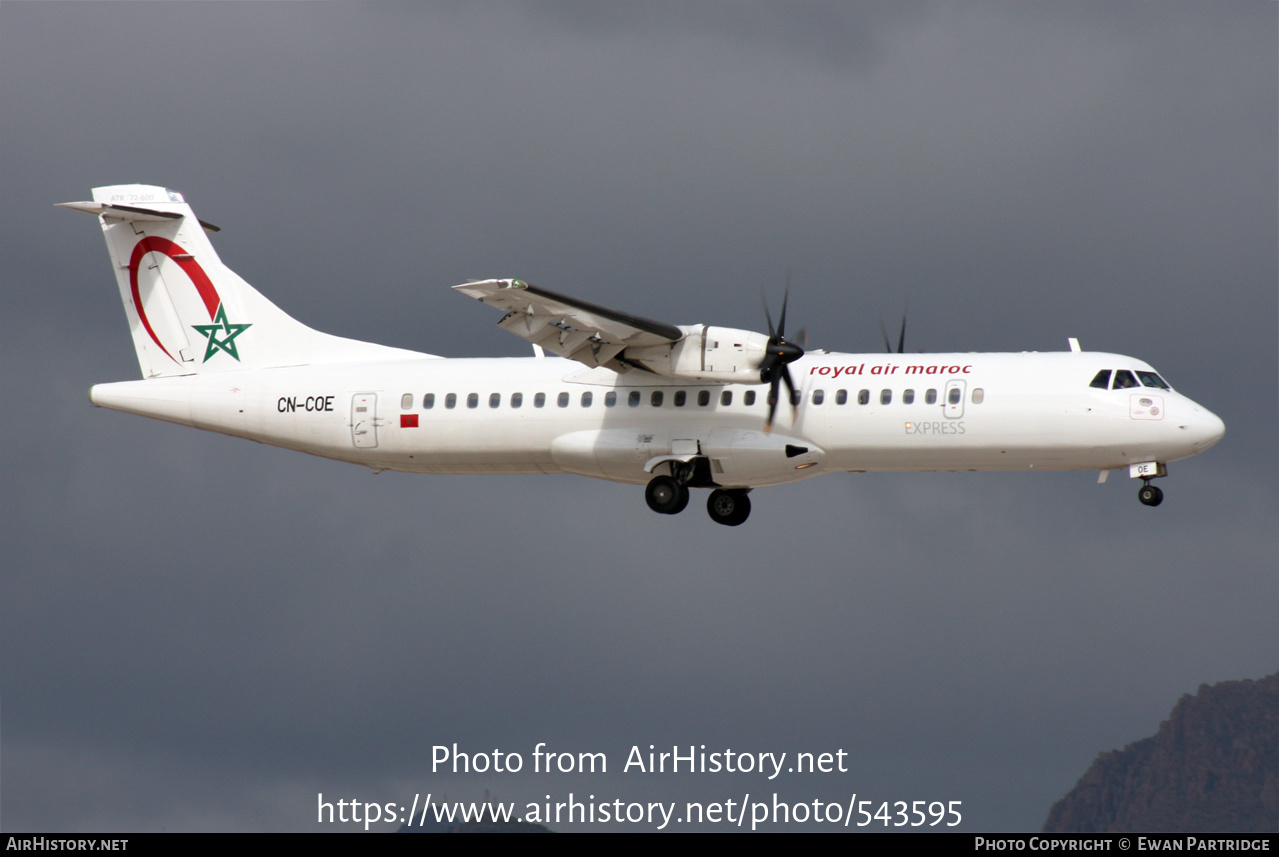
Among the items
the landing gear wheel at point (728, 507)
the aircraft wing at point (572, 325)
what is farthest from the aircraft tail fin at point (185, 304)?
the landing gear wheel at point (728, 507)

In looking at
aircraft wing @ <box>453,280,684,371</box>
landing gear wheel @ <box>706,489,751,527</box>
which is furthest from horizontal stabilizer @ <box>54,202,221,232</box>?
landing gear wheel @ <box>706,489,751,527</box>

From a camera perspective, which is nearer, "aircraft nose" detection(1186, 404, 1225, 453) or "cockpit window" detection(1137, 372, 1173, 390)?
"aircraft nose" detection(1186, 404, 1225, 453)

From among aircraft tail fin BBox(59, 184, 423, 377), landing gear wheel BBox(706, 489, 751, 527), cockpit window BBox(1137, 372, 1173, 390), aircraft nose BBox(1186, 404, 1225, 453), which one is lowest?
landing gear wheel BBox(706, 489, 751, 527)

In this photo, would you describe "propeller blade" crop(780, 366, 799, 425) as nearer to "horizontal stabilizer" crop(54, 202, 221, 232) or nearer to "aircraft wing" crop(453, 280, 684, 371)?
"aircraft wing" crop(453, 280, 684, 371)

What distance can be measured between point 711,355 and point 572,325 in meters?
2.52

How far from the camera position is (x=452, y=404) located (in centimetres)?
3098

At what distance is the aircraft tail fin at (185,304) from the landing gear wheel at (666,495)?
622cm

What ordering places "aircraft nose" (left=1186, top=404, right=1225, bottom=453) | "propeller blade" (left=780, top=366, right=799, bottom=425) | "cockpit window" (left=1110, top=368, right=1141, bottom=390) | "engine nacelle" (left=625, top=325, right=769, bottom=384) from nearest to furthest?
1. "aircraft nose" (left=1186, top=404, right=1225, bottom=453)
2. "cockpit window" (left=1110, top=368, right=1141, bottom=390)
3. "engine nacelle" (left=625, top=325, right=769, bottom=384)
4. "propeller blade" (left=780, top=366, right=799, bottom=425)

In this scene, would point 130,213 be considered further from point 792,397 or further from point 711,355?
point 792,397

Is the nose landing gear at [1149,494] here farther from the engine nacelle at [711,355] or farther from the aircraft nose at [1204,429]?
the engine nacelle at [711,355]

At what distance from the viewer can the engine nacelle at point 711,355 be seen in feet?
93.4

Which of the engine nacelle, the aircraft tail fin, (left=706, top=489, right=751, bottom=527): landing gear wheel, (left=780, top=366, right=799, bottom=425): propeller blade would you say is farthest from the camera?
the aircraft tail fin

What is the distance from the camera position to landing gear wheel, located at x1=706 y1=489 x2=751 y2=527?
3105cm

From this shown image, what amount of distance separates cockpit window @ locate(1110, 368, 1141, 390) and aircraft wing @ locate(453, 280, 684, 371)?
7.54 metres
